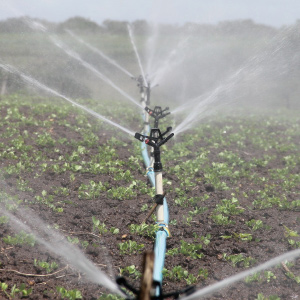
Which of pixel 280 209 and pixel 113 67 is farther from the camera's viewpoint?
pixel 113 67

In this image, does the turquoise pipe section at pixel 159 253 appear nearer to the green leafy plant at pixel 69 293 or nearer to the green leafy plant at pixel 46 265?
the green leafy plant at pixel 69 293

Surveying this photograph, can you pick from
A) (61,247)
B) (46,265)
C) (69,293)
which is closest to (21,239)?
(61,247)

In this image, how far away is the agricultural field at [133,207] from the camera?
160 inches

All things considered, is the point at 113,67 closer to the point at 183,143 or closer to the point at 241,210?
the point at 183,143

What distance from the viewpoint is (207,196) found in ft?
20.8

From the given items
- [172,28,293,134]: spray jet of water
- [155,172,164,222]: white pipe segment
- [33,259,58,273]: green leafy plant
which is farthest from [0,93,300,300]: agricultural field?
[172,28,293,134]: spray jet of water

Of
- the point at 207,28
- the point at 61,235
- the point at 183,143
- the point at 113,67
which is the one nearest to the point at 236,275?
the point at 61,235

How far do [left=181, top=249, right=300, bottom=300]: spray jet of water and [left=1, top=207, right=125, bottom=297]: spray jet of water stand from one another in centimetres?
74

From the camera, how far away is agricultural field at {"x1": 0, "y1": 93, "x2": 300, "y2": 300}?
4074mm

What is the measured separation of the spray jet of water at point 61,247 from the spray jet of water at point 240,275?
74 centimetres

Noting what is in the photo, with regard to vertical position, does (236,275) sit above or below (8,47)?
below

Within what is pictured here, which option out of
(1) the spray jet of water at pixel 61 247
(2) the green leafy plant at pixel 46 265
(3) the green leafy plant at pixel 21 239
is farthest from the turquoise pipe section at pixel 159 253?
(3) the green leafy plant at pixel 21 239

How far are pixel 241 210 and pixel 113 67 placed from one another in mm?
26035

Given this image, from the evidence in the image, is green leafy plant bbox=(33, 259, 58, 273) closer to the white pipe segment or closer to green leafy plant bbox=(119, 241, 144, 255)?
green leafy plant bbox=(119, 241, 144, 255)
